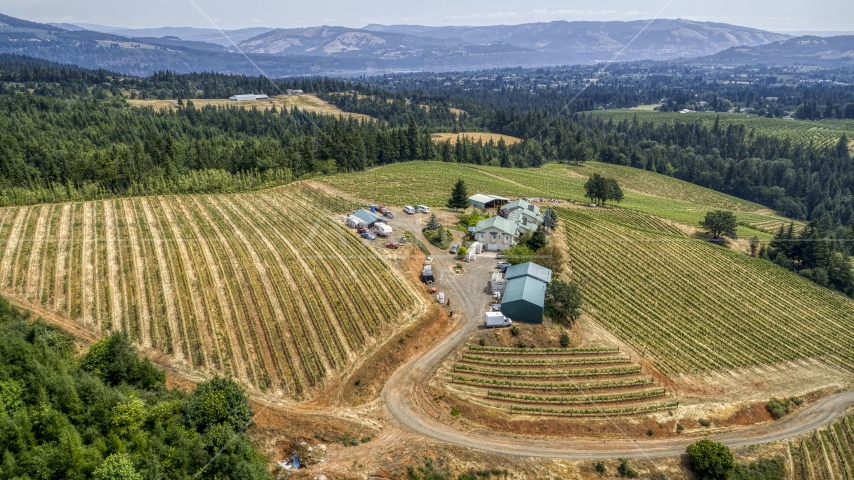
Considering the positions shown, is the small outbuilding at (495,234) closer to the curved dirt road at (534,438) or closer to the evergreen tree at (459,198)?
the evergreen tree at (459,198)

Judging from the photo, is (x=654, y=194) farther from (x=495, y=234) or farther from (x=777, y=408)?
(x=777, y=408)

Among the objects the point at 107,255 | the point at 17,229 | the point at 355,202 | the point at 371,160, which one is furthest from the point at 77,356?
the point at 371,160


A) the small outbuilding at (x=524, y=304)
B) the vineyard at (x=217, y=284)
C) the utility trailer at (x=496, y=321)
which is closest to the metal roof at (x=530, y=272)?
the small outbuilding at (x=524, y=304)

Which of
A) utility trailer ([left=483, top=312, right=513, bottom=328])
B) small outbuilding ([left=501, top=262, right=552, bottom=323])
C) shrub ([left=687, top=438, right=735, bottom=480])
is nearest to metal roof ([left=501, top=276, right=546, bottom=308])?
small outbuilding ([left=501, top=262, right=552, bottom=323])

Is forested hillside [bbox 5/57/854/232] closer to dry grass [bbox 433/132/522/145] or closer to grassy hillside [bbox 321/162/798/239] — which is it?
dry grass [bbox 433/132/522/145]

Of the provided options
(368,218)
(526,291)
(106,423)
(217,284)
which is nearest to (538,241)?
(526,291)

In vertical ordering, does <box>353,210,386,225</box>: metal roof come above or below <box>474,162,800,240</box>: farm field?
above
